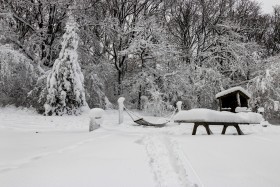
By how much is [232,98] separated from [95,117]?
7.99 metres

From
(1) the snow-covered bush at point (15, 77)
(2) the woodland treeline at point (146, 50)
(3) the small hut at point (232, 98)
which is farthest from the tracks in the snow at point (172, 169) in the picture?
(1) the snow-covered bush at point (15, 77)

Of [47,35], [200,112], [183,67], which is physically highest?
[47,35]

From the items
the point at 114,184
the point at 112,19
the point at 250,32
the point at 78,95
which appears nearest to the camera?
the point at 114,184

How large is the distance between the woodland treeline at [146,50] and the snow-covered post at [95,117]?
6967 millimetres

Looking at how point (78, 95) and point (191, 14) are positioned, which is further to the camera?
point (191, 14)

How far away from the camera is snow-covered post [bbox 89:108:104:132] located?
10.1 m

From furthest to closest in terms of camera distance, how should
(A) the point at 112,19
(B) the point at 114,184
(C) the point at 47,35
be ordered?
(A) the point at 112,19 < (C) the point at 47,35 < (B) the point at 114,184

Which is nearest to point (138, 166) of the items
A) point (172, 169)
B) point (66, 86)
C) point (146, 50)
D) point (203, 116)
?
point (172, 169)

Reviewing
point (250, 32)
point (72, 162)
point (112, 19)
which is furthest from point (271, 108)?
point (72, 162)

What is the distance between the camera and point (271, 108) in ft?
65.3

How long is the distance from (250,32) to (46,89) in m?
18.7

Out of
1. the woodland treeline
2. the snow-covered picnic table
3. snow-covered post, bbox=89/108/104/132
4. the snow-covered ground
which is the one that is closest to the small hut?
the woodland treeline

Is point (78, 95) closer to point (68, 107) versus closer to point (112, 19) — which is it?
point (68, 107)

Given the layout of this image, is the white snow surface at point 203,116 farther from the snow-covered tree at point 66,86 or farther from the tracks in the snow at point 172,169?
the snow-covered tree at point 66,86
